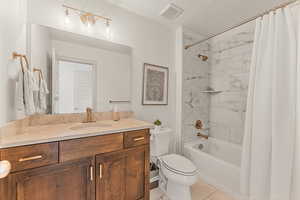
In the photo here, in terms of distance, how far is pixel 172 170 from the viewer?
1.46 meters

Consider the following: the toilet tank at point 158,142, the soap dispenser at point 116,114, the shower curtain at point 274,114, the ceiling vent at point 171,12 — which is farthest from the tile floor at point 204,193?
the ceiling vent at point 171,12

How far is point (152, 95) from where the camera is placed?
1957 mm

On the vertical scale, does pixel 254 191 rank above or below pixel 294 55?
below

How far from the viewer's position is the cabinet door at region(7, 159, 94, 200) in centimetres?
79

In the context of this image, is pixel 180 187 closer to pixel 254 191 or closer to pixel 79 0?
pixel 254 191

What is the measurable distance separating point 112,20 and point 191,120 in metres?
1.98

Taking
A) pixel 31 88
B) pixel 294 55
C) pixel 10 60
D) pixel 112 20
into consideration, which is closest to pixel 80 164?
pixel 31 88

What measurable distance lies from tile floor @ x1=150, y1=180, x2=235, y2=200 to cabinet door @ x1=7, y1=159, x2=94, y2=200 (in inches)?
38.9

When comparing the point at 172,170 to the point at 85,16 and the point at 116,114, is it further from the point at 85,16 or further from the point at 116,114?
the point at 85,16

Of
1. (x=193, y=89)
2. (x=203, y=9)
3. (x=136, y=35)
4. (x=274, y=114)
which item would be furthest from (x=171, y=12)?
(x=274, y=114)

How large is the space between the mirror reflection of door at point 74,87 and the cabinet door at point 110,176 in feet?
2.16

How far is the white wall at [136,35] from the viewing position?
1.29 meters

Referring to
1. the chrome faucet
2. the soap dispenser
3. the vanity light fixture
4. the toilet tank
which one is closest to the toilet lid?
the toilet tank

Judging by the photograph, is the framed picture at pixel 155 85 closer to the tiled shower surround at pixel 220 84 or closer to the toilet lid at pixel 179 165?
the tiled shower surround at pixel 220 84
